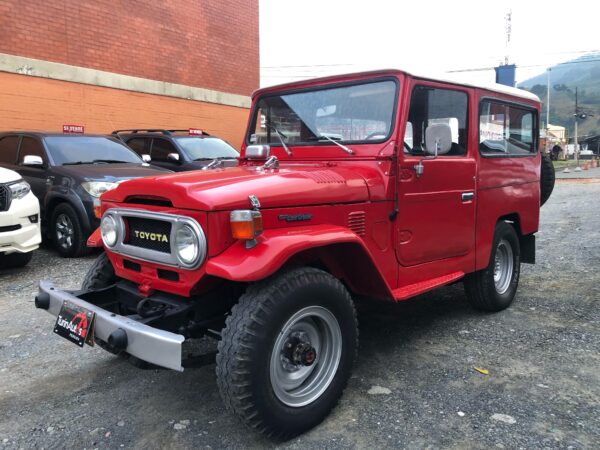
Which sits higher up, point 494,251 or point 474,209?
point 474,209

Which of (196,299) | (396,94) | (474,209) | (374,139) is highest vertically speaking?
(396,94)

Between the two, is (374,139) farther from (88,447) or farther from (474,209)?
(88,447)

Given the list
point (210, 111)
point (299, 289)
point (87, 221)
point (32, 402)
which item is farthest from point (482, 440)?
point (210, 111)

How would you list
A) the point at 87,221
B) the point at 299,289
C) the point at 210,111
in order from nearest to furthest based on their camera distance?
the point at 299,289 → the point at 87,221 → the point at 210,111

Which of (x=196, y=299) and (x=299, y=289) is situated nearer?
(x=299, y=289)

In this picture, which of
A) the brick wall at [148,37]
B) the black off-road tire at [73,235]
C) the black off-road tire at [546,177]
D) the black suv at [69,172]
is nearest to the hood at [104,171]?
the black suv at [69,172]

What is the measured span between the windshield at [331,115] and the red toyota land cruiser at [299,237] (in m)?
0.01

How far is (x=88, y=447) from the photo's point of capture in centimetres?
276

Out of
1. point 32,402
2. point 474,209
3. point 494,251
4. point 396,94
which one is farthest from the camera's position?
point 494,251

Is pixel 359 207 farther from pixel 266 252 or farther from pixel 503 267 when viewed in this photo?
pixel 503 267

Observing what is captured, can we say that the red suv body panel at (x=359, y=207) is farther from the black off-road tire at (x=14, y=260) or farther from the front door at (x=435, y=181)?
the black off-road tire at (x=14, y=260)

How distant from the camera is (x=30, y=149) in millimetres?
7688

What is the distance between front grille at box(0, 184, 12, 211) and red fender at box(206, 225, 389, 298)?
14.4 feet

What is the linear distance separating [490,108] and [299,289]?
2.78 metres
